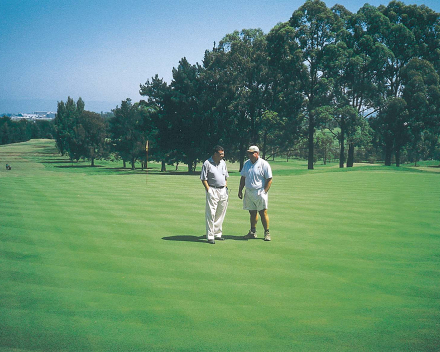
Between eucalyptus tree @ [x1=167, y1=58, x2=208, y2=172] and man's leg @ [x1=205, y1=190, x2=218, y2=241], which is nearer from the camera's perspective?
man's leg @ [x1=205, y1=190, x2=218, y2=241]

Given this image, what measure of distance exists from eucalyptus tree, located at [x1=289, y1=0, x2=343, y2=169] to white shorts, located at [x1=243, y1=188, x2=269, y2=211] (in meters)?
41.4

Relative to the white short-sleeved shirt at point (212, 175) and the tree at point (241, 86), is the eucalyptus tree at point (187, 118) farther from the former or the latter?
the white short-sleeved shirt at point (212, 175)

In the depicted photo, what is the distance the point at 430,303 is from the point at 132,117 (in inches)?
3012

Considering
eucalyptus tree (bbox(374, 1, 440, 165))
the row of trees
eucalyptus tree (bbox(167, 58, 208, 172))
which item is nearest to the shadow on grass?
the row of trees

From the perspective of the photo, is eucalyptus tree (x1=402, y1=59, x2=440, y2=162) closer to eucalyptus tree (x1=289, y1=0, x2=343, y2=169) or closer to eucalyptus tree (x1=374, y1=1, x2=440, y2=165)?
eucalyptus tree (x1=374, y1=1, x2=440, y2=165)

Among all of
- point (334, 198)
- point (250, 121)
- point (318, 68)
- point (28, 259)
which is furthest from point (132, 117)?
point (28, 259)

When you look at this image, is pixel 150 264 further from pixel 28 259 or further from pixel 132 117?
pixel 132 117

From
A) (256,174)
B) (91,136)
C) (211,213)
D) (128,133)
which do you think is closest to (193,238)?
(211,213)

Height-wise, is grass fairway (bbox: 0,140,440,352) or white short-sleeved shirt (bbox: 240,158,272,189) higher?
white short-sleeved shirt (bbox: 240,158,272,189)

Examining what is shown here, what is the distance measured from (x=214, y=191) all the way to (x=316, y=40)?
4709 centimetres

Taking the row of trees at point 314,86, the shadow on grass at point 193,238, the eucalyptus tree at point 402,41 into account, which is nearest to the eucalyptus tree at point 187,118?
the row of trees at point 314,86

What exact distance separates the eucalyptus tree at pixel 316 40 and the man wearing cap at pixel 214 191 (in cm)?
4159

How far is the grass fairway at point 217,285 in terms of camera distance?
4.45 metres

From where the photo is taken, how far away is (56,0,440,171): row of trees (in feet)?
160
